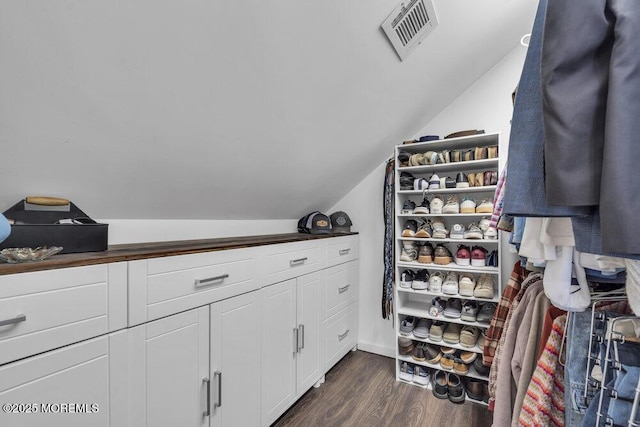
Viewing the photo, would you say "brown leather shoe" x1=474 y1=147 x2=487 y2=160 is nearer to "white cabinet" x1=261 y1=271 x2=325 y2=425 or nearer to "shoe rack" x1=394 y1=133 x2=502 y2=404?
"shoe rack" x1=394 y1=133 x2=502 y2=404

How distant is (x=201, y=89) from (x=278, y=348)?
50.4 inches

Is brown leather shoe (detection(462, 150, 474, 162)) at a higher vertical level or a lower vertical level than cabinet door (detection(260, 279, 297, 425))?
higher

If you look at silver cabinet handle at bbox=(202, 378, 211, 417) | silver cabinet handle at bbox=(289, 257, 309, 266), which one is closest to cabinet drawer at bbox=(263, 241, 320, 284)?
silver cabinet handle at bbox=(289, 257, 309, 266)

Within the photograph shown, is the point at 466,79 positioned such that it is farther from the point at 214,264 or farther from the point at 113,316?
the point at 113,316

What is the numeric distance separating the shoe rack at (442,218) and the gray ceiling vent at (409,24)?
75 centimetres

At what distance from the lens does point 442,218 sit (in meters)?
2.08

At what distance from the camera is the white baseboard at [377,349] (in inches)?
91.9

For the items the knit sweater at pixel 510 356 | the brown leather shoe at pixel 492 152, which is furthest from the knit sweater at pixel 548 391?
the brown leather shoe at pixel 492 152

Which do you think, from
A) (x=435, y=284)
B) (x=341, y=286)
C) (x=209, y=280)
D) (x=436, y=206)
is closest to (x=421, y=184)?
(x=436, y=206)

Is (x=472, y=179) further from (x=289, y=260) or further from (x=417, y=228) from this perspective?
(x=289, y=260)

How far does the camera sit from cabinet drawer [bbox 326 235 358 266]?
81.0 inches

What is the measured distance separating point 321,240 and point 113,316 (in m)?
1.25

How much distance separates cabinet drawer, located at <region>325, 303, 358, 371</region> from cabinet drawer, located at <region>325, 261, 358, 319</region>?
6 cm

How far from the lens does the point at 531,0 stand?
1497 millimetres
